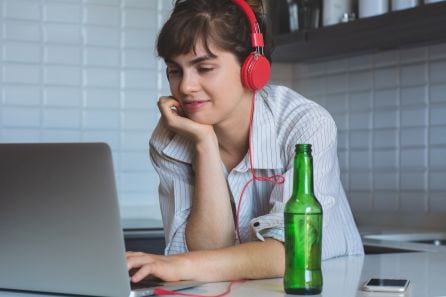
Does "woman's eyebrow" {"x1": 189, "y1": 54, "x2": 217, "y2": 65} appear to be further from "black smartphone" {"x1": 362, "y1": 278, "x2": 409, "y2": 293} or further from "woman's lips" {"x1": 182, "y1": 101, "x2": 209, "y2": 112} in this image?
"black smartphone" {"x1": 362, "y1": 278, "x2": 409, "y2": 293}

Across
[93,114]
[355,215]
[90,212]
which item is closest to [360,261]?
[90,212]

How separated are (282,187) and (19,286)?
546mm

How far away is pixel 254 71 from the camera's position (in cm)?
171

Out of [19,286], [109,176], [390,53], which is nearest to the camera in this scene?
[109,176]

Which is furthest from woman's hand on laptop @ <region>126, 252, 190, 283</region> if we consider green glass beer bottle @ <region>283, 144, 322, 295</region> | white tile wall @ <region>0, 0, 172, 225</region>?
white tile wall @ <region>0, 0, 172, 225</region>

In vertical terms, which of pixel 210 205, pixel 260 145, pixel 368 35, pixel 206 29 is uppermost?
pixel 368 35

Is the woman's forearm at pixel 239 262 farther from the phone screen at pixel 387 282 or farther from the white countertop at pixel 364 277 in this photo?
the phone screen at pixel 387 282

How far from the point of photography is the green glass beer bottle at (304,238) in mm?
1272

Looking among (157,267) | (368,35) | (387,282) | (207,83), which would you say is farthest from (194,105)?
(368,35)

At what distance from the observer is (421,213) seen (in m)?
2.72

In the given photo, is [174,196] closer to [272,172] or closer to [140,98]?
[272,172]

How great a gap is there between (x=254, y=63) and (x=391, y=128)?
1.27 meters

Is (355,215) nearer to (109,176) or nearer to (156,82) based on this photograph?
(156,82)

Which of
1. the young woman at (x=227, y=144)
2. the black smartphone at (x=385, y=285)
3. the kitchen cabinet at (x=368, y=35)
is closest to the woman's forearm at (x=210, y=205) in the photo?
the young woman at (x=227, y=144)
